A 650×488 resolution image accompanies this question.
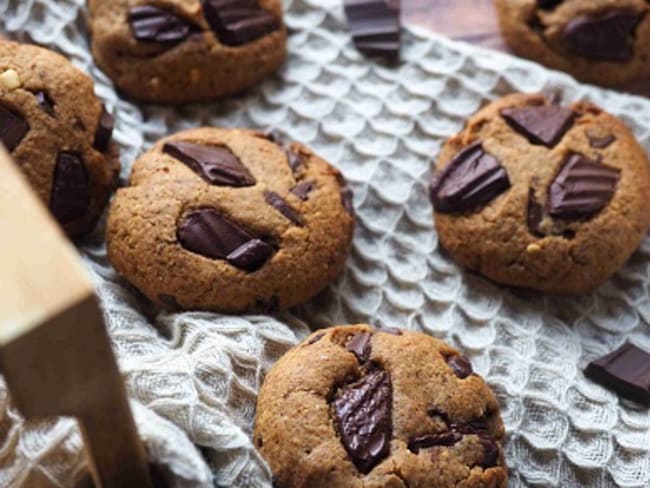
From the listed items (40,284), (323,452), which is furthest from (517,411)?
(40,284)

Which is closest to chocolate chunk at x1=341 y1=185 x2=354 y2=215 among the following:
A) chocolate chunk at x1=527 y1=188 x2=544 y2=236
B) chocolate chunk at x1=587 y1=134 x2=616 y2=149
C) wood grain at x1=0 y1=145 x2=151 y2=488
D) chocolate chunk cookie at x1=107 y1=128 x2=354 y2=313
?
chocolate chunk cookie at x1=107 y1=128 x2=354 y2=313

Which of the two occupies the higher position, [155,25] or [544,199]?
[155,25]

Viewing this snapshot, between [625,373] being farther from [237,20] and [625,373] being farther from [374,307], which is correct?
[237,20]

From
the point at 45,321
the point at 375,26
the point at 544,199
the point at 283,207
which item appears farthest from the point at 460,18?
the point at 45,321

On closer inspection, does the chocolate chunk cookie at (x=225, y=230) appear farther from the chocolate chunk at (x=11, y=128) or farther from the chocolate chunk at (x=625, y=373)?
the chocolate chunk at (x=625, y=373)

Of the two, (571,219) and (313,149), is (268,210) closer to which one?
(313,149)

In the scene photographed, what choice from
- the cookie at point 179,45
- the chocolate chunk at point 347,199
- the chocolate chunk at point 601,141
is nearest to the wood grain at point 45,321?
the chocolate chunk at point 347,199
